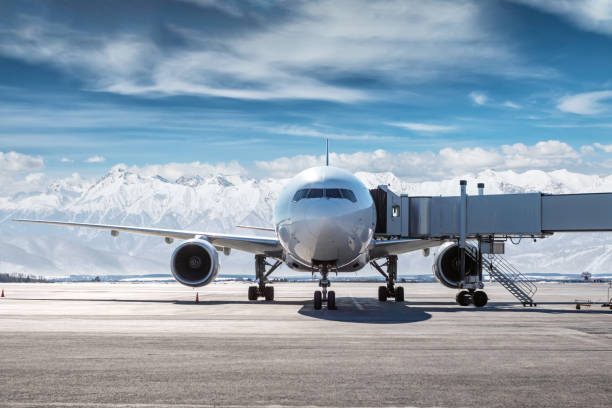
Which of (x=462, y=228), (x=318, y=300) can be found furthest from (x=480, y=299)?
(x=318, y=300)

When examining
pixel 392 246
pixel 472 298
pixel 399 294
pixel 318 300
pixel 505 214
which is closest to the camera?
pixel 318 300

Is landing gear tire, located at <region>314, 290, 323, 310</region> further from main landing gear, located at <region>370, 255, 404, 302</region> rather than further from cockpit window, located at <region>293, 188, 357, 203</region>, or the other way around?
main landing gear, located at <region>370, 255, 404, 302</region>

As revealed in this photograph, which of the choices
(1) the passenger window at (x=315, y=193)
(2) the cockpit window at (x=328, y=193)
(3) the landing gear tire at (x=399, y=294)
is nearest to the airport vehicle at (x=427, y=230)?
(2) the cockpit window at (x=328, y=193)

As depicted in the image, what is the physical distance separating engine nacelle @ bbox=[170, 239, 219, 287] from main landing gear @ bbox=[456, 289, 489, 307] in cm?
891

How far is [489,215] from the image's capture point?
2388cm

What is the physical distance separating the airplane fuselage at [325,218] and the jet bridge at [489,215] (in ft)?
12.4

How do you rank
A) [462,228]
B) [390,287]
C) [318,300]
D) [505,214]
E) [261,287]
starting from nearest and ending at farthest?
[318,300], [505,214], [462,228], [261,287], [390,287]

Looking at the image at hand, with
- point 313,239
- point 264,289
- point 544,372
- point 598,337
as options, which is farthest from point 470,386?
point 264,289

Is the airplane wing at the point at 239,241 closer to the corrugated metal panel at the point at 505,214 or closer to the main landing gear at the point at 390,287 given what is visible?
the main landing gear at the point at 390,287

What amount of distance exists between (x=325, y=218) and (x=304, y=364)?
30.7 ft

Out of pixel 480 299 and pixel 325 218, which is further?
pixel 480 299

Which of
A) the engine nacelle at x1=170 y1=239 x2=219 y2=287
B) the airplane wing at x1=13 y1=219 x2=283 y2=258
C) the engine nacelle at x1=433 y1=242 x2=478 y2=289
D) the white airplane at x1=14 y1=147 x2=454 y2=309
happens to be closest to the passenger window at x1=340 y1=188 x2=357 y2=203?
the white airplane at x1=14 y1=147 x2=454 y2=309

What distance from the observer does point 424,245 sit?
27.4 m

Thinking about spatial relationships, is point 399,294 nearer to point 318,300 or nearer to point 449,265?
point 449,265
